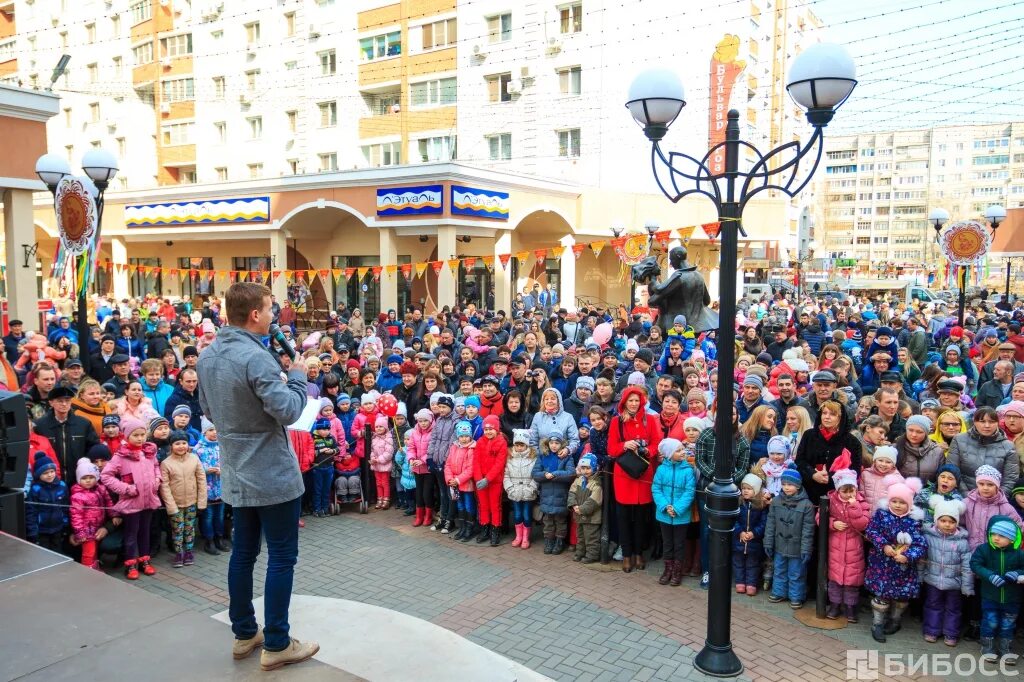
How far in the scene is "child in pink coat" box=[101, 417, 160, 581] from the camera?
684 cm

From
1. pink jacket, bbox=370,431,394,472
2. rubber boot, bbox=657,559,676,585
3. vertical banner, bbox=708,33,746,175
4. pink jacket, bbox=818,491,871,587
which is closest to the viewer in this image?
pink jacket, bbox=818,491,871,587

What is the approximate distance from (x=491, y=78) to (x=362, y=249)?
9.19m

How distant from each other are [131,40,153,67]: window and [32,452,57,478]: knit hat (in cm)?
3851

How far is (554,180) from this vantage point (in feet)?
86.3

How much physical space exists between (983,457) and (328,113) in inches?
1284

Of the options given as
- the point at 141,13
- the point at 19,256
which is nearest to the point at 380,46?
the point at 141,13

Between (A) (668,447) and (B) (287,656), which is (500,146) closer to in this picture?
(A) (668,447)

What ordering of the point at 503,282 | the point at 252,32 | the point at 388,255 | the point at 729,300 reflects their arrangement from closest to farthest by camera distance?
1. the point at 729,300
2. the point at 388,255
3. the point at 503,282
4. the point at 252,32

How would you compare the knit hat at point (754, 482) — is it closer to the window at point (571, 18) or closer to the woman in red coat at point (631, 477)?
the woman in red coat at point (631, 477)

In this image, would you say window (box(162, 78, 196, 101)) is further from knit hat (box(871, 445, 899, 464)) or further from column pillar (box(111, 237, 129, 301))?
knit hat (box(871, 445, 899, 464))

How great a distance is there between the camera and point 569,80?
2947 centimetres

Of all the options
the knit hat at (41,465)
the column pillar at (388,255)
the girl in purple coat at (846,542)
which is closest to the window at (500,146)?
the column pillar at (388,255)

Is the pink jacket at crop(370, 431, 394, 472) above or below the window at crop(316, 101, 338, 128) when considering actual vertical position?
below

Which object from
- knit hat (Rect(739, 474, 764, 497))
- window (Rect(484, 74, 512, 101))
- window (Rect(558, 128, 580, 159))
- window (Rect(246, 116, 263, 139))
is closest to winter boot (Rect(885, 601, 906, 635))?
knit hat (Rect(739, 474, 764, 497))
